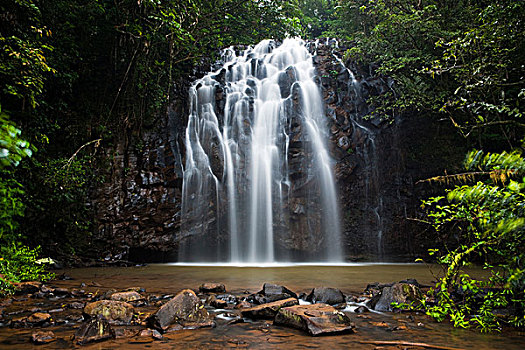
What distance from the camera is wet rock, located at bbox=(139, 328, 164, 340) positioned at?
9.18 feet

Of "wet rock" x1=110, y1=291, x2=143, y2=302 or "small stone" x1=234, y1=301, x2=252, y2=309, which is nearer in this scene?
"small stone" x1=234, y1=301, x2=252, y2=309

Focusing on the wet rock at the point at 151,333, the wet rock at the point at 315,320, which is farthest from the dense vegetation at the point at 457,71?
the wet rock at the point at 151,333

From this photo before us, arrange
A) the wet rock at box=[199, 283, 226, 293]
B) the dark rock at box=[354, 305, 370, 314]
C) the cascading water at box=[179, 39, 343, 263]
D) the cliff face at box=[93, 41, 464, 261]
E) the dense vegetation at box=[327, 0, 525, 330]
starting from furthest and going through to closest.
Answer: the cascading water at box=[179, 39, 343, 263], the cliff face at box=[93, 41, 464, 261], the wet rock at box=[199, 283, 226, 293], the dark rock at box=[354, 305, 370, 314], the dense vegetation at box=[327, 0, 525, 330]

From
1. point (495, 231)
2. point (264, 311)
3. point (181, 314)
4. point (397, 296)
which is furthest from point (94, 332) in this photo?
point (397, 296)

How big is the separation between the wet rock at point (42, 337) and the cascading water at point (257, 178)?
8211 millimetres

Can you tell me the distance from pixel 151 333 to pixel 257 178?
9.04 meters

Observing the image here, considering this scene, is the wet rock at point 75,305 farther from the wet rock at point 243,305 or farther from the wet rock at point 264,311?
the wet rock at point 264,311

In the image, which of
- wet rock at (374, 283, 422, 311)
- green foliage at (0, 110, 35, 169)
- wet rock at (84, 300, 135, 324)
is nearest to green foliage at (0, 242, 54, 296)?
wet rock at (84, 300, 135, 324)

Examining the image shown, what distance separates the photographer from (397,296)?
3877 millimetres

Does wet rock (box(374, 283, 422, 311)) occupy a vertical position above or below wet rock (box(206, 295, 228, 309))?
above

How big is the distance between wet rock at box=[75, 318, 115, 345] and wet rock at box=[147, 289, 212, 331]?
16.6 inches

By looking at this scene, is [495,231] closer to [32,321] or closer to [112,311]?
[112,311]

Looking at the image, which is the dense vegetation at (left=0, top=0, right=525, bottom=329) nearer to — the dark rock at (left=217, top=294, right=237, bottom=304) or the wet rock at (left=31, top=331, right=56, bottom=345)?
the wet rock at (left=31, top=331, right=56, bottom=345)

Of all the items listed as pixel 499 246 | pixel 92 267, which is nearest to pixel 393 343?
pixel 499 246
